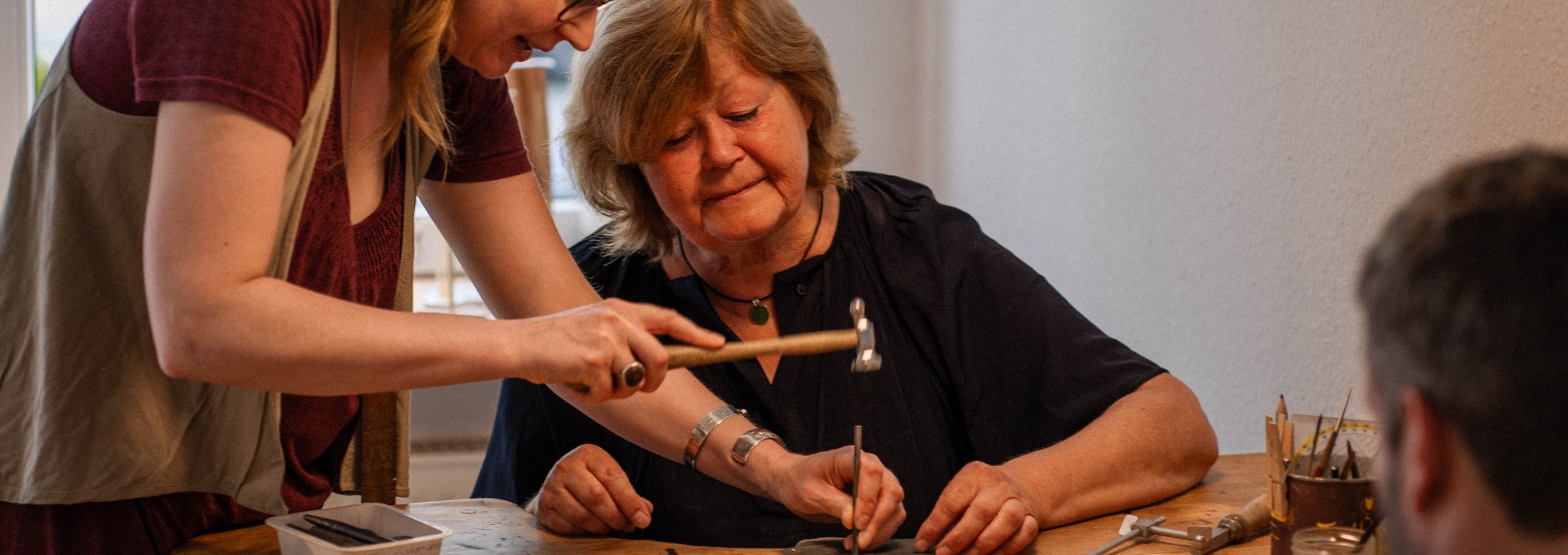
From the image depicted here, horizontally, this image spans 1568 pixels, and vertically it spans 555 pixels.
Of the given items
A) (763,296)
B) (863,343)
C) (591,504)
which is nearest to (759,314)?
(763,296)

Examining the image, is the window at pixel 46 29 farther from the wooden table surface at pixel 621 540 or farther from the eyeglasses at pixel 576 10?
the eyeglasses at pixel 576 10

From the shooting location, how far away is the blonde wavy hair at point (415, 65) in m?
1.27

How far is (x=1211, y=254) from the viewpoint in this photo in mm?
2369

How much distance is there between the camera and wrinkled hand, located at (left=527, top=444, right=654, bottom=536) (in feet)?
5.16

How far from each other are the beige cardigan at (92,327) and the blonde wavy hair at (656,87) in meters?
0.61

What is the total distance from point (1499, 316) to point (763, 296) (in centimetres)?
138

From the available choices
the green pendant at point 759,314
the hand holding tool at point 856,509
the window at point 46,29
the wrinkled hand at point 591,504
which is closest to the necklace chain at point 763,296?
the green pendant at point 759,314

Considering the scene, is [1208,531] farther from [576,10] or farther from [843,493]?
[576,10]

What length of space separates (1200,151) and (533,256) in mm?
1326

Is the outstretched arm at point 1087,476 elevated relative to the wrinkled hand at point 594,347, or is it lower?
lower

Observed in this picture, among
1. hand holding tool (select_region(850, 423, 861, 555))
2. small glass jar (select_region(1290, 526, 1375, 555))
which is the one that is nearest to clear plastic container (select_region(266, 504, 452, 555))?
hand holding tool (select_region(850, 423, 861, 555))

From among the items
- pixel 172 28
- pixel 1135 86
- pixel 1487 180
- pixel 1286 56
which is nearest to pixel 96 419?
pixel 172 28

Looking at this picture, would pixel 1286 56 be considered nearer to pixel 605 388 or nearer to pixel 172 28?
pixel 605 388

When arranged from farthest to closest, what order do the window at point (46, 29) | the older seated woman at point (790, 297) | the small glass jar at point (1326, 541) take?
the window at point (46, 29) → the older seated woman at point (790, 297) → the small glass jar at point (1326, 541)
